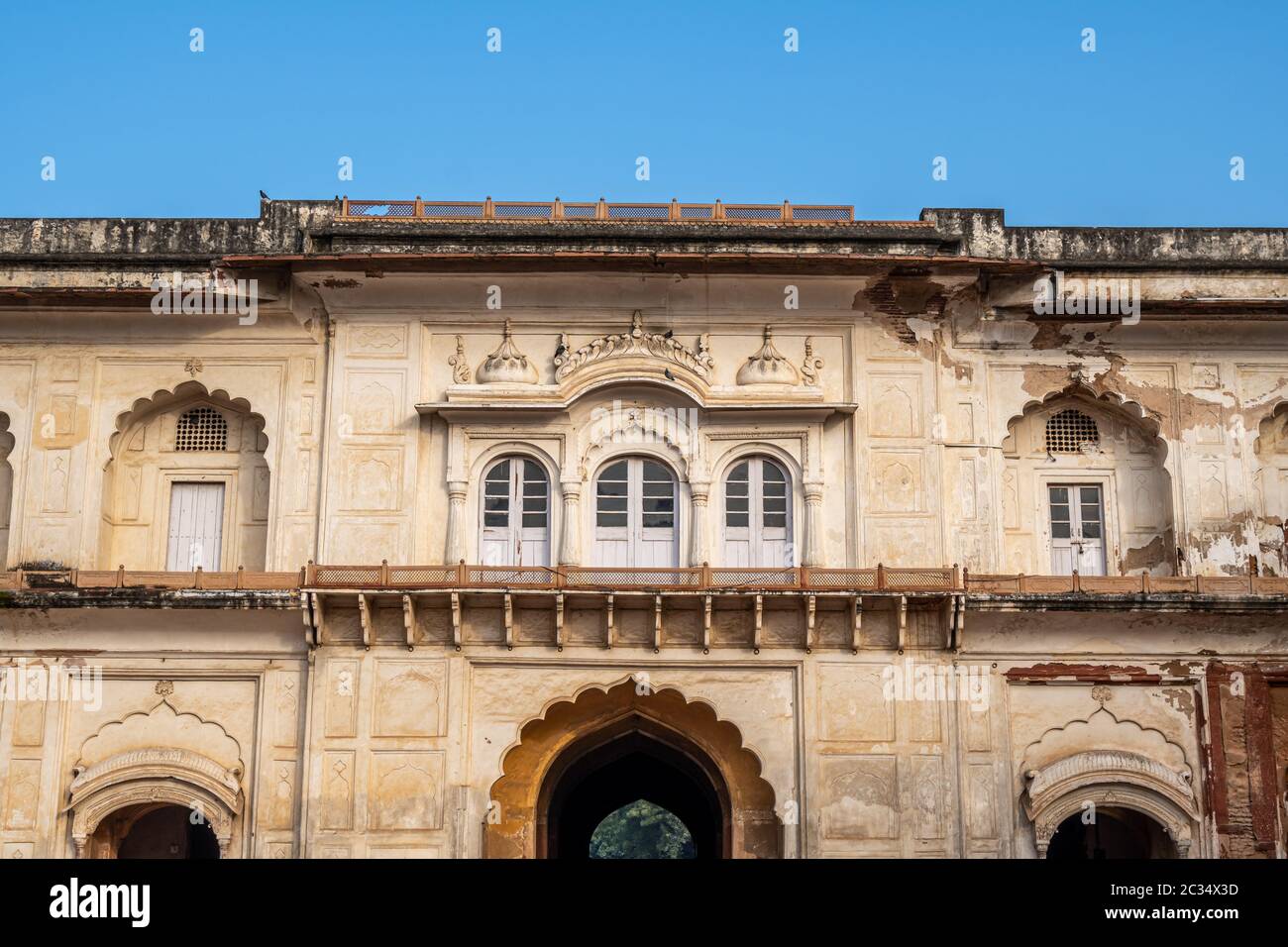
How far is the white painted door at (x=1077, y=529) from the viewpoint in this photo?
21.0 meters

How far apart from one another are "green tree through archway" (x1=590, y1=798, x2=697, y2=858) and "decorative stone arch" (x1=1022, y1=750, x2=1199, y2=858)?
115 ft

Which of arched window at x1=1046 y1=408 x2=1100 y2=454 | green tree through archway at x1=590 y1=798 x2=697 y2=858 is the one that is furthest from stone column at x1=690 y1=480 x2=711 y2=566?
green tree through archway at x1=590 y1=798 x2=697 y2=858

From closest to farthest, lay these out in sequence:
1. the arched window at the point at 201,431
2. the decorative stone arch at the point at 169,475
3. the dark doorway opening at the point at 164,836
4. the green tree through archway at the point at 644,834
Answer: the decorative stone arch at the point at 169,475 → the arched window at the point at 201,431 → the dark doorway opening at the point at 164,836 → the green tree through archway at the point at 644,834

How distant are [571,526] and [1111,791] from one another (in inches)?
263

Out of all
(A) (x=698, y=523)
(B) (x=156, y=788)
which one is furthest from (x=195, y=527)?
(A) (x=698, y=523)

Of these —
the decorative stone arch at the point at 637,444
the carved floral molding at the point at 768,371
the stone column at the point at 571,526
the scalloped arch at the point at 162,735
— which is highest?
the carved floral molding at the point at 768,371

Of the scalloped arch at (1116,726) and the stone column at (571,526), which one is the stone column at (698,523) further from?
the scalloped arch at (1116,726)

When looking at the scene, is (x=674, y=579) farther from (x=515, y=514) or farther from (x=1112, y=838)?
(x=1112, y=838)

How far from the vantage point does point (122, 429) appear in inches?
829

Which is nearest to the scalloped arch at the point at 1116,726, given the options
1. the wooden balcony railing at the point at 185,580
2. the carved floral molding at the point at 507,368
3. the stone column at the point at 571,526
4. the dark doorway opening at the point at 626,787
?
the dark doorway opening at the point at 626,787

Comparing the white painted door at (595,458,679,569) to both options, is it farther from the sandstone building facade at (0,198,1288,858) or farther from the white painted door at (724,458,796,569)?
the white painted door at (724,458,796,569)

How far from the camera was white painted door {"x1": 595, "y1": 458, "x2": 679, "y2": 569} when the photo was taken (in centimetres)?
2031

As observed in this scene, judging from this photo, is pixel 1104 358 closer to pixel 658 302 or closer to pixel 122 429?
pixel 658 302
